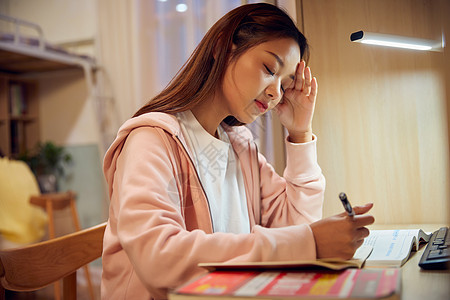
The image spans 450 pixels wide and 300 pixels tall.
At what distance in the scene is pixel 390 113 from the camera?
0.73 m

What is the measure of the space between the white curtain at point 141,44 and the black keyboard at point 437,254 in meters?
1.93

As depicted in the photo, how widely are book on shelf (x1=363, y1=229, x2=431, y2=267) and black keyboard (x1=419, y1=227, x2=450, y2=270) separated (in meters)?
0.02

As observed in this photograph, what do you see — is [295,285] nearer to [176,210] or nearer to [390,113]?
[176,210]

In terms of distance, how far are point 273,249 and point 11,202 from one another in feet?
7.57

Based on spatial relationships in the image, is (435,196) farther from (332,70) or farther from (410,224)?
(332,70)

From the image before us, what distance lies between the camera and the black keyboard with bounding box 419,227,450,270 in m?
0.56

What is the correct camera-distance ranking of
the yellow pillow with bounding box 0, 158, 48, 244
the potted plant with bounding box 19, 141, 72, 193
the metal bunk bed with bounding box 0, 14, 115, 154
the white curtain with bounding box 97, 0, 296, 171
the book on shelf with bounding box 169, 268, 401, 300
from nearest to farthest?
the book on shelf with bounding box 169, 268, 401, 300
the yellow pillow with bounding box 0, 158, 48, 244
the white curtain with bounding box 97, 0, 296, 171
the metal bunk bed with bounding box 0, 14, 115, 154
the potted plant with bounding box 19, 141, 72, 193

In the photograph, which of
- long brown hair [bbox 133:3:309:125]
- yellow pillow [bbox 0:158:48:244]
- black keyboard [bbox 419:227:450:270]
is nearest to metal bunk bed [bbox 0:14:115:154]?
yellow pillow [bbox 0:158:48:244]

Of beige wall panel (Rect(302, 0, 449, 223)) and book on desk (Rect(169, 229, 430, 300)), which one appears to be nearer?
book on desk (Rect(169, 229, 430, 300))

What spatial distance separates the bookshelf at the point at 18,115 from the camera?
121 inches

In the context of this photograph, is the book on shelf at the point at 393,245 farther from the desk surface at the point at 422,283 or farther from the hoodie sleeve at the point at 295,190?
the hoodie sleeve at the point at 295,190

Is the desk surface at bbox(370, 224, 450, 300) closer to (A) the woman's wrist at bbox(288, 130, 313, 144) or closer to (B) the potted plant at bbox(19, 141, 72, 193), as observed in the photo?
(A) the woman's wrist at bbox(288, 130, 313, 144)

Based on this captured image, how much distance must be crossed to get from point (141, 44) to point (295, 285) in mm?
2436

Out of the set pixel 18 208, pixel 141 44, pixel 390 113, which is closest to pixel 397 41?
pixel 390 113
